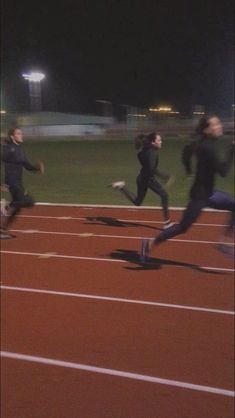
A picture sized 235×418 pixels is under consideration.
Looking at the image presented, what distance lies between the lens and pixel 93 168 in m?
5.86

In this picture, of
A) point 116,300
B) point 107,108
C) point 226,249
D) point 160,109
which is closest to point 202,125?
point 160,109

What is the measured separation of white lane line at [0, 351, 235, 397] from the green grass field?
1813 mm

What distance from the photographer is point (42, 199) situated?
9008 mm

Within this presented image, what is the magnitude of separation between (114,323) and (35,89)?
5668mm

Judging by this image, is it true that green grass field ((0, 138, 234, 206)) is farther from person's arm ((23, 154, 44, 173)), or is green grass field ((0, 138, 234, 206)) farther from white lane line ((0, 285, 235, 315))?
white lane line ((0, 285, 235, 315))

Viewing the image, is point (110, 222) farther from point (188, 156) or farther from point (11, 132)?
point (188, 156)

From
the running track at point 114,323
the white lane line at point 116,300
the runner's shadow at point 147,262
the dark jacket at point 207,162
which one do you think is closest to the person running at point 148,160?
the dark jacket at point 207,162

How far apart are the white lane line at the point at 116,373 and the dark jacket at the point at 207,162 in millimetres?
4035

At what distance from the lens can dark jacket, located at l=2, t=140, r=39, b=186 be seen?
8.96 feet

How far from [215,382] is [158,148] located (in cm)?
451

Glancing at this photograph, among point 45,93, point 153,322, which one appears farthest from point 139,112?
point 153,322

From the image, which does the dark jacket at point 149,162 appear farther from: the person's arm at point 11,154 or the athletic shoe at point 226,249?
the athletic shoe at point 226,249

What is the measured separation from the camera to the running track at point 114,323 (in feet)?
19.1

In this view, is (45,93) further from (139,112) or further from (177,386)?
(177,386)
